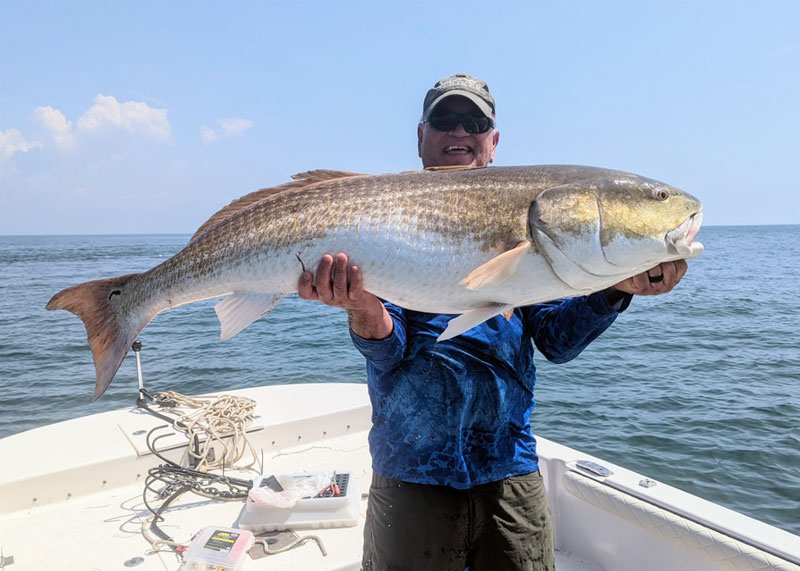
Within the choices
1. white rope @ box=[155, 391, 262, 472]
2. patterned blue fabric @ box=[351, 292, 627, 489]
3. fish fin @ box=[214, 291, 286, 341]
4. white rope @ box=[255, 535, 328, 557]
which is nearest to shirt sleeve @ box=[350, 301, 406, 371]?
patterned blue fabric @ box=[351, 292, 627, 489]

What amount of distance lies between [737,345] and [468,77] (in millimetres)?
14761

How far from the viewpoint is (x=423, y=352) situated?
8.62 ft

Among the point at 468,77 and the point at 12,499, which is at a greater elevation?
the point at 468,77

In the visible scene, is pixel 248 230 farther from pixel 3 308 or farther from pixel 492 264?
pixel 3 308

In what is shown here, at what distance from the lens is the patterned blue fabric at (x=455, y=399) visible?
8.18ft

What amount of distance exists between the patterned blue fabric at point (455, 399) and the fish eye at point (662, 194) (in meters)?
0.51

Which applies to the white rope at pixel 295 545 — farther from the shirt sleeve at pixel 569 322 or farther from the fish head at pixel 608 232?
the fish head at pixel 608 232

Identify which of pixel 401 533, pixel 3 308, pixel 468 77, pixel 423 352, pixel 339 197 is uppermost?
pixel 468 77

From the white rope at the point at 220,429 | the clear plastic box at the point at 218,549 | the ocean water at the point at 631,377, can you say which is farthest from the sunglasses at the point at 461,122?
the ocean water at the point at 631,377

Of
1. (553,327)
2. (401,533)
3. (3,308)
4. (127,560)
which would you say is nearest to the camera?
(401,533)

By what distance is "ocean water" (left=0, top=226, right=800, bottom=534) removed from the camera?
816 cm

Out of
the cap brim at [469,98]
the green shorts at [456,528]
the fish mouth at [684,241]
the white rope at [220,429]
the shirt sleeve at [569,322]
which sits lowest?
the white rope at [220,429]

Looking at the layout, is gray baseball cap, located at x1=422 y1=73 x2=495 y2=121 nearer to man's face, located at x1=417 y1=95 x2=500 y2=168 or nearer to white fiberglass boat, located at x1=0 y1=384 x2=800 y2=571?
man's face, located at x1=417 y1=95 x2=500 y2=168

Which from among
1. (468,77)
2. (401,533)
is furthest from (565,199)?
(401,533)
